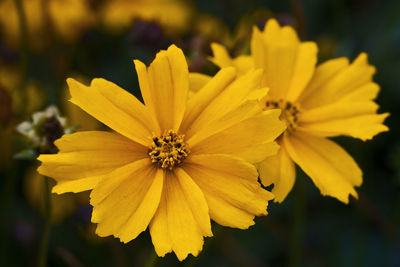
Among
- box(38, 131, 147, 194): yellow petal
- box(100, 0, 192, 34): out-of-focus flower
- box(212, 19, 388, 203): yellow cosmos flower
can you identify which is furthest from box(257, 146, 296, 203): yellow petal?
box(100, 0, 192, 34): out-of-focus flower

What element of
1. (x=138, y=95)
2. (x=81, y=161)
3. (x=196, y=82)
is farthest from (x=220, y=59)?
(x=138, y=95)

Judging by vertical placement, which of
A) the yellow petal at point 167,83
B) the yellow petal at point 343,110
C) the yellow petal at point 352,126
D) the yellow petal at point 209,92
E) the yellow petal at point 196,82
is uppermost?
the yellow petal at point 196,82

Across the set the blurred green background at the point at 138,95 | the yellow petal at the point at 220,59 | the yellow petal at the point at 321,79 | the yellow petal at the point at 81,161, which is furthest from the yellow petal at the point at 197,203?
the blurred green background at the point at 138,95

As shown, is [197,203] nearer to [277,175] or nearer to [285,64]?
[277,175]

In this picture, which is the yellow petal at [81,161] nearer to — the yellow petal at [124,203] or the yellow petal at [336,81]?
the yellow petal at [124,203]

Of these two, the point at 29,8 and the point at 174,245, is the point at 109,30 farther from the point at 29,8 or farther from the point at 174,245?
the point at 174,245

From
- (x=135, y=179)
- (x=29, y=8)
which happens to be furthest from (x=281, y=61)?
(x=29, y=8)

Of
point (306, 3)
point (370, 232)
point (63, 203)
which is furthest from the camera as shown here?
point (306, 3)
